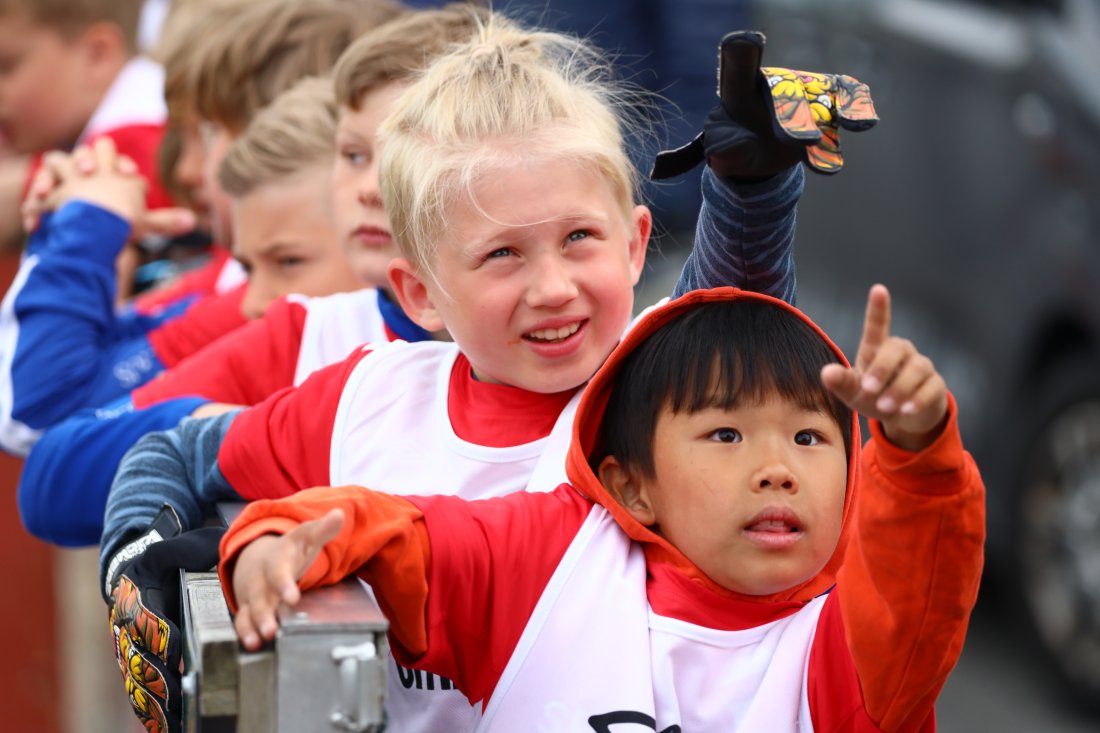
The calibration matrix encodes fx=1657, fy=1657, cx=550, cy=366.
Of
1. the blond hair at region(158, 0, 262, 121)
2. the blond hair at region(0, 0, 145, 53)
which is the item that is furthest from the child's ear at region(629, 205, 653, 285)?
the blond hair at region(0, 0, 145, 53)

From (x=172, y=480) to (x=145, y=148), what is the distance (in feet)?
8.58

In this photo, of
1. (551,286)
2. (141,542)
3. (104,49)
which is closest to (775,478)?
(551,286)

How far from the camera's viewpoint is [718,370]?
2.11 meters

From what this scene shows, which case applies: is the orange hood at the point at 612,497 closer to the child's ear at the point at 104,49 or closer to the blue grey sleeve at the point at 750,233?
the blue grey sleeve at the point at 750,233

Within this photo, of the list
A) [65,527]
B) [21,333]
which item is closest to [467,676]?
[65,527]

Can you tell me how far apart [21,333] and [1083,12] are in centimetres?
366

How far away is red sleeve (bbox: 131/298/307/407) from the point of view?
2977 millimetres

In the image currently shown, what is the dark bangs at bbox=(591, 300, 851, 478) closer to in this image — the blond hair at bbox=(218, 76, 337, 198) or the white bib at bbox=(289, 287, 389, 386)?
the white bib at bbox=(289, 287, 389, 386)

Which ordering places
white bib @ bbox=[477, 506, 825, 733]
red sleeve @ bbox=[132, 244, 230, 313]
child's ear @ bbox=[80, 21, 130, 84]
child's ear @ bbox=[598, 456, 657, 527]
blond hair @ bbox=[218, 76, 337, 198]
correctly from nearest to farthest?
white bib @ bbox=[477, 506, 825, 733], child's ear @ bbox=[598, 456, 657, 527], blond hair @ bbox=[218, 76, 337, 198], red sleeve @ bbox=[132, 244, 230, 313], child's ear @ bbox=[80, 21, 130, 84]

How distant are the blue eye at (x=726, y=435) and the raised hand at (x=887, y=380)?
0.37 m

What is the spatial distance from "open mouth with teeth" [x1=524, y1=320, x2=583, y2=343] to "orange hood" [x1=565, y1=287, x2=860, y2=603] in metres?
0.10

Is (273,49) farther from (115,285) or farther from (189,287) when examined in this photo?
(189,287)

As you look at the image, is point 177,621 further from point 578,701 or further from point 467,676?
point 578,701

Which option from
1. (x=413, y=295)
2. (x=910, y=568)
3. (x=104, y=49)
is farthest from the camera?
(x=104, y=49)
